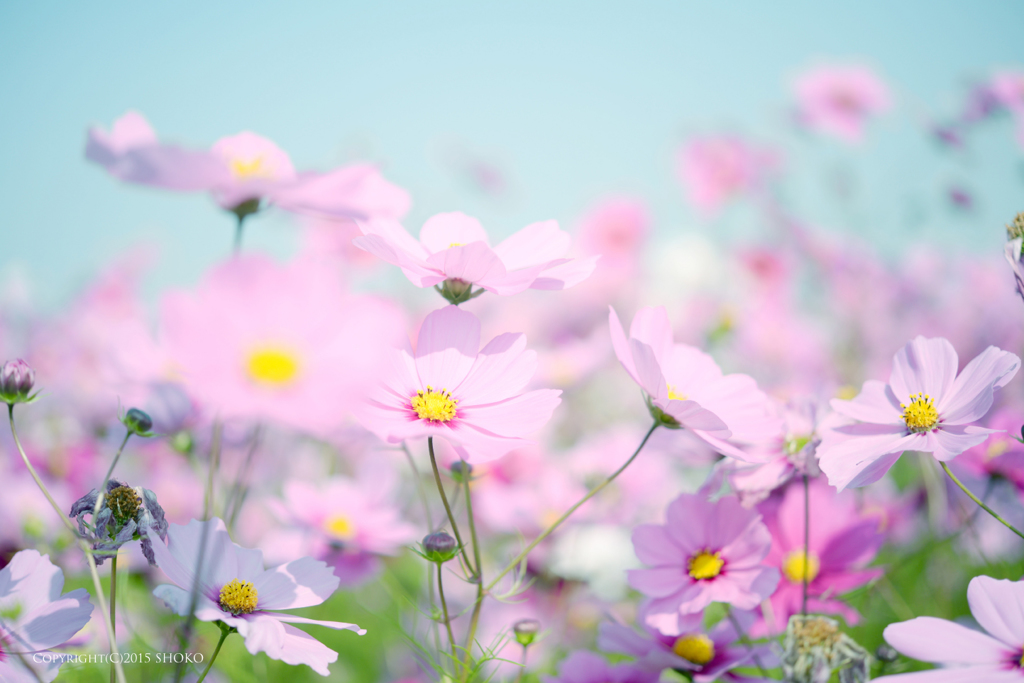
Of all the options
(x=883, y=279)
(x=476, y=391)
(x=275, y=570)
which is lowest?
(x=275, y=570)

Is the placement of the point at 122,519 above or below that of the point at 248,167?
below

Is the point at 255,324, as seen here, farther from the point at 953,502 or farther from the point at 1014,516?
the point at 953,502

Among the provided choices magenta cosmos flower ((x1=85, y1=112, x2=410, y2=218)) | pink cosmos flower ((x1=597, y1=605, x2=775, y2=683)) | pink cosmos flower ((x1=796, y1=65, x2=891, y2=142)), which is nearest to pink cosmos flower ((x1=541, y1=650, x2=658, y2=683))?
pink cosmos flower ((x1=597, y1=605, x2=775, y2=683))

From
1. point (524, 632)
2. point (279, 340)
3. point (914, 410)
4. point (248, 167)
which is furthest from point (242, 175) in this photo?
point (914, 410)

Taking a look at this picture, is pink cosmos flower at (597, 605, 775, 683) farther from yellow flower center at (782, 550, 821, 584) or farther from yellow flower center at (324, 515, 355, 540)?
yellow flower center at (324, 515, 355, 540)

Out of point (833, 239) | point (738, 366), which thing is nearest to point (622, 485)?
point (738, 366)

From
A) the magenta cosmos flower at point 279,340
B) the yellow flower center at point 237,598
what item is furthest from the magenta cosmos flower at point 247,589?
the magenta cosmos flower at point 279,340

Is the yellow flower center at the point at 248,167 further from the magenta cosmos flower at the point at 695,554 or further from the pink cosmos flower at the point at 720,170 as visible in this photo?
the pink cosmos flower at the point at 720,170

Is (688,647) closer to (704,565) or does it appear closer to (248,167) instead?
(704,565)
